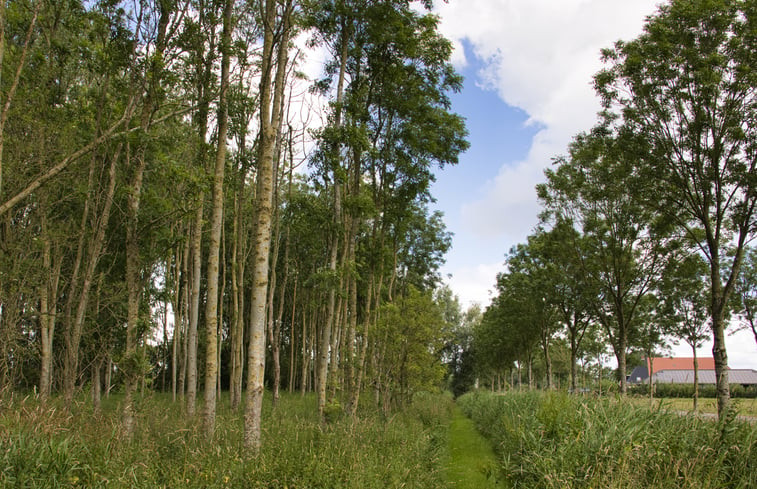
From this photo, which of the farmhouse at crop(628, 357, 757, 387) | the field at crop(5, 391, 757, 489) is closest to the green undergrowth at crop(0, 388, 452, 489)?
the field at crop(5, 391, 757, 489)

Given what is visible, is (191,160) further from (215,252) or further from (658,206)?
(658,206)

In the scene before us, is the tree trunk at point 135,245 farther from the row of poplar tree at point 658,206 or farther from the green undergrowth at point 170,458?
the row of poplar tree at point 658,206

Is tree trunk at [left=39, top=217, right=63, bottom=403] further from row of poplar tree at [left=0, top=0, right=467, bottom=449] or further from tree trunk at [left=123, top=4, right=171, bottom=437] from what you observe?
tree trunk at [left=123, top=4, right=171, bottom=437]

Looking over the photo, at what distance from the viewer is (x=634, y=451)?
5.86m

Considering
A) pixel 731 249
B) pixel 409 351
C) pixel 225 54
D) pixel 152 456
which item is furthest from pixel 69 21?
pixel 731 249

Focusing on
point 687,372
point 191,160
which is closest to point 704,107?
point 191,160

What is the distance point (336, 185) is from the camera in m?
12.1

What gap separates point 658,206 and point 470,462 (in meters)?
9.48

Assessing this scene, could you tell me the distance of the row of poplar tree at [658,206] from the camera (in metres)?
10.9

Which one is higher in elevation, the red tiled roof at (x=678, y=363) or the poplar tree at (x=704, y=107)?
the poplar tree at (x=704, y=107)

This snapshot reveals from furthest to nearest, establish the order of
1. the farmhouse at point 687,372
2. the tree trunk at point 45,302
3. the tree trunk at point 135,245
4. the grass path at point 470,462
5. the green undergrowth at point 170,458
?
the farmhouse at point 687,372 < the tree trunk at point 45,302 < the grass path at point 470,462 < the tree trunk at point 135,245 < the green undergrowth at point 170,458

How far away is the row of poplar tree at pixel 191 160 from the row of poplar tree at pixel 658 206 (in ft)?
17.5

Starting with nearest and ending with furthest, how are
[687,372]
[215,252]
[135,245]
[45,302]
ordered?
[135,245], [215,252], [45,302], [687,372]

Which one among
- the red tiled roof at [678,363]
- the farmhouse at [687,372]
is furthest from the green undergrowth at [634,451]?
the red tiled roof at [678,363]
